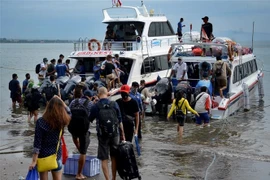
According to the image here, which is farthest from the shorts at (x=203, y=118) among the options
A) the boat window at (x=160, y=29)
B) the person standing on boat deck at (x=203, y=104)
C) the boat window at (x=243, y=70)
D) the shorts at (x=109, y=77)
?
the boat window at (x=160, y=29)

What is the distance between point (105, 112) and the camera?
7.20 meters

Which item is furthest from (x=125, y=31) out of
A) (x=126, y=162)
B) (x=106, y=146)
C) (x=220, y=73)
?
(x=126, y=162)

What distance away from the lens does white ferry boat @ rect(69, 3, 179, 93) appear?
19.3 m

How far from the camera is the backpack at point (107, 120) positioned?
718 cm

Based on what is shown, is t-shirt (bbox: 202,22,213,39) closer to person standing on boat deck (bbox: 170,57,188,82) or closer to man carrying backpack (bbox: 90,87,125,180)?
person standing on boat deck (bbox: 170,57,188,82)

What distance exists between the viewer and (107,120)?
23.6 ft

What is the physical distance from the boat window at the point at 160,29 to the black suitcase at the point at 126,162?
48.7ft

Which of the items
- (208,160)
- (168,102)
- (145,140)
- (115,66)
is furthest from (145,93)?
(208,160)

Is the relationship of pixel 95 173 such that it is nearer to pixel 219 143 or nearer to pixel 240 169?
pixel 240 169

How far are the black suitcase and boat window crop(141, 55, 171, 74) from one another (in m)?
12.8

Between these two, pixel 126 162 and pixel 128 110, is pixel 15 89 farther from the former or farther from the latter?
pixel 126 162

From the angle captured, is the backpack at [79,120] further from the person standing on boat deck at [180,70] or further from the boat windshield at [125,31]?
the boat windshield at [125,31]

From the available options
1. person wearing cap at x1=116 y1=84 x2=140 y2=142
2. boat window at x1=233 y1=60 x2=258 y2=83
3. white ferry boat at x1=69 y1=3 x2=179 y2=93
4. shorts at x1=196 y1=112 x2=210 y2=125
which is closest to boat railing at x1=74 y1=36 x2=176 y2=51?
white ferry boat at x1=69 y1=3 x2=179 y2=93

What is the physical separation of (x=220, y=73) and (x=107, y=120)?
9.54 metres
